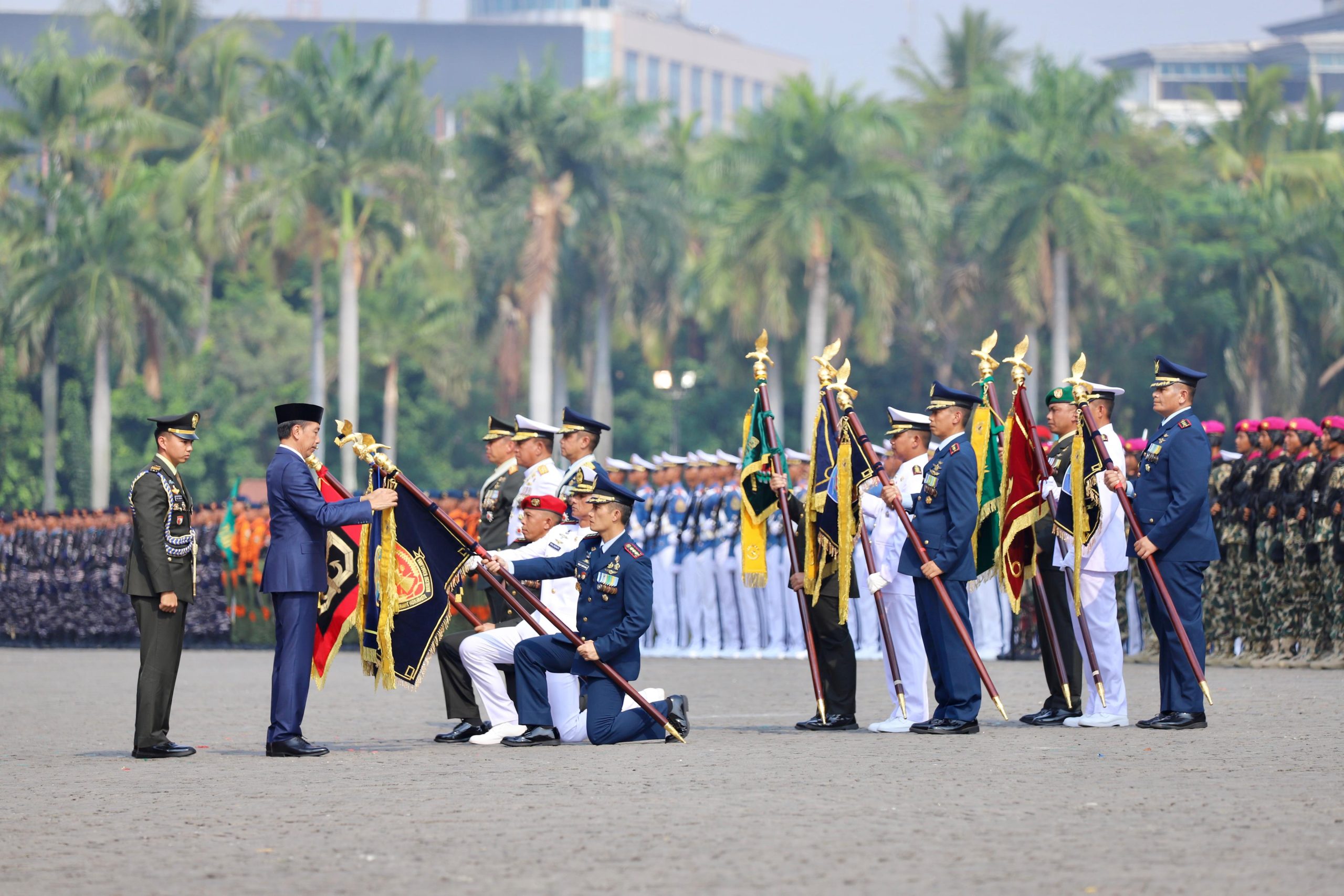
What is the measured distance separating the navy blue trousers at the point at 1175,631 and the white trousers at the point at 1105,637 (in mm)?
273

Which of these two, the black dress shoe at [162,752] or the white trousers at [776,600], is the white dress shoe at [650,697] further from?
the white trousers at [776,600]

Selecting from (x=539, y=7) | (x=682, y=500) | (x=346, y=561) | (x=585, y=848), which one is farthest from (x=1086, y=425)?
(x=539, y=7)

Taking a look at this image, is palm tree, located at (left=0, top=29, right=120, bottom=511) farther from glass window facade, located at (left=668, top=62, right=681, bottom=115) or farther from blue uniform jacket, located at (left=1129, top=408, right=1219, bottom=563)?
glass window facade, located at (left=668, top=62, right=681, bottom=115)

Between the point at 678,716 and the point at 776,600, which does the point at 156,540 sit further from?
the point at 776,600

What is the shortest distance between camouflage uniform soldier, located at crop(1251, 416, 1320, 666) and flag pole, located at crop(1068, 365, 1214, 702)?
480cm

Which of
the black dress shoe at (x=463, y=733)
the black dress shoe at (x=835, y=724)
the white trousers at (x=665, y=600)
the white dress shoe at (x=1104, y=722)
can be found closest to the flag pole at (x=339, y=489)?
the black dress shoe at (x=463, y=733)

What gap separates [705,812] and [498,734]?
3.46 metres

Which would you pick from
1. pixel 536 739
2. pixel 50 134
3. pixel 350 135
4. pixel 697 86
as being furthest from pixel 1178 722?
pixel 697 86

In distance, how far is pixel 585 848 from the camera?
7238mm

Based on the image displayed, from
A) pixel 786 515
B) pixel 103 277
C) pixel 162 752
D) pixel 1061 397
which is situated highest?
pixel 103 277

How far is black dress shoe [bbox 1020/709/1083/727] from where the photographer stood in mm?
11633

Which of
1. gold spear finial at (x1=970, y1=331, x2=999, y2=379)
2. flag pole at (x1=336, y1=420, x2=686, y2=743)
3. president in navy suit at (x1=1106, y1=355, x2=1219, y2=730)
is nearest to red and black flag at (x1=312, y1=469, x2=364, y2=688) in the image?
flag pole at (x1=336, y1=420, x2=686, y2=743)

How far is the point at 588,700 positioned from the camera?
11086 millimetres

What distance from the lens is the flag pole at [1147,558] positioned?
10.9 meters
